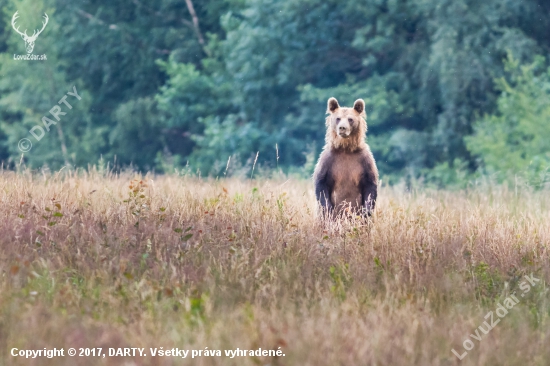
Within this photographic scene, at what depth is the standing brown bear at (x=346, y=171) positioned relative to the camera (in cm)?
896

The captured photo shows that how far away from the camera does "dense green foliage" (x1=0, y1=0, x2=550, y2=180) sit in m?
19.3

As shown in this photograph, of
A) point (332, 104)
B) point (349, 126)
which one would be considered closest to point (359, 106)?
point (332, 104)

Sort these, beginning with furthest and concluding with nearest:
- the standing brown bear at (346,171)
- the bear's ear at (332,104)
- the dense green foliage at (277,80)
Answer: the dense green foliage at (277,80) < the bear's ear at (332,104) < the standing brown bear at (346,171)

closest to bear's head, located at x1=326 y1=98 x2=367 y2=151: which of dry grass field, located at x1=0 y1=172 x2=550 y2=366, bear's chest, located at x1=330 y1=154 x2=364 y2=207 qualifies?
bear's chest, located at x1=330 y1=154 x2=364 y2=207

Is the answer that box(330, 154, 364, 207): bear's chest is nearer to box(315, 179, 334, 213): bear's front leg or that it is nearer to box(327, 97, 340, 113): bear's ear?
box(315, 179, 334, 213): bear's front leg

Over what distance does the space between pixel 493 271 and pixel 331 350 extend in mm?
2715

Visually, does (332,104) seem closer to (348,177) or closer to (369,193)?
(348,177)

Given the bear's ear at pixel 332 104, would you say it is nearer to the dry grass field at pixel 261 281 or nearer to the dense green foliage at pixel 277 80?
the dry grass field at pixel 261 281

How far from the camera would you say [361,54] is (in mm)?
22781

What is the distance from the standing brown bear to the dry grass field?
33 centimetres

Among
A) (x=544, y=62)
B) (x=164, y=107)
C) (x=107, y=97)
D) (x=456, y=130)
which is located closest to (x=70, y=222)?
(x=456, y=130)

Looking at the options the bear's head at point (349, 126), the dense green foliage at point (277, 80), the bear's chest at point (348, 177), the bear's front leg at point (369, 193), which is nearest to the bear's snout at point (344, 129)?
the bear's head at point (349, 126)

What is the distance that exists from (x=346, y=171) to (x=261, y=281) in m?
→ 3.25

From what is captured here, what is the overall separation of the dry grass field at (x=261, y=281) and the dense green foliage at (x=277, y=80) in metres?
6.53
